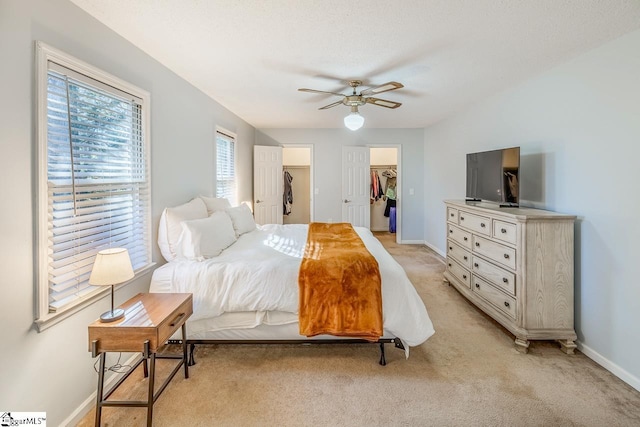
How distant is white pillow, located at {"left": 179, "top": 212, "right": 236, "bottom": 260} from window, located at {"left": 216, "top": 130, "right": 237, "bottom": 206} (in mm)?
1423

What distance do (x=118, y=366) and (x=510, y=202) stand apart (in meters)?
3.56

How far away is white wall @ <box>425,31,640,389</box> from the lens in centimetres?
203

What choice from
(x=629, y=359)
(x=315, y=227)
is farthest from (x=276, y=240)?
(x=629, y=359)

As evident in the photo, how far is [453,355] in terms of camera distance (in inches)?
92.0

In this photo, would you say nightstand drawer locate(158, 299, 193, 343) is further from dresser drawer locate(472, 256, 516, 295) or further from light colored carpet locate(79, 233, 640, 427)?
dresser drawer locate(472, 256, 516, 295)

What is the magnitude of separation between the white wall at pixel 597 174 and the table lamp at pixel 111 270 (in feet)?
10.5

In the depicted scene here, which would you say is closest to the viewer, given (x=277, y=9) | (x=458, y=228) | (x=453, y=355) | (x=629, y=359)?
(x=277, y=9)

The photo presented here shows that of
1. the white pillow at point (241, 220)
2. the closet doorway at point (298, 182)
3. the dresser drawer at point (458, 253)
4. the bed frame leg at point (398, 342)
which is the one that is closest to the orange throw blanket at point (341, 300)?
the bed frame leg at point (398, 342)

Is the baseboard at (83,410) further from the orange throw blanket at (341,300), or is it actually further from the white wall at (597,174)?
the white wall at (597,174)

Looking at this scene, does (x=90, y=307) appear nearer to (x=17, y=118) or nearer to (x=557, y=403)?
(x=17, y=118)

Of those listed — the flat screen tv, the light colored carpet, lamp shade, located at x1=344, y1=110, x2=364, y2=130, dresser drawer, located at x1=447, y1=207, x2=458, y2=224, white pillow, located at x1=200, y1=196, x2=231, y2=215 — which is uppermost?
lamp shade, located at x1=344, y1=110, x2=364, y2=130

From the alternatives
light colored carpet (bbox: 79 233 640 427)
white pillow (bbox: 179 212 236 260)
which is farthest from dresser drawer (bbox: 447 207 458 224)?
white pillow (bbox: 179 212 236 260)

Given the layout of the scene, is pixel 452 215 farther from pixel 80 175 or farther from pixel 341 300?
pixel 80 175

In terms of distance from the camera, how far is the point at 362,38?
2189 millimetres
